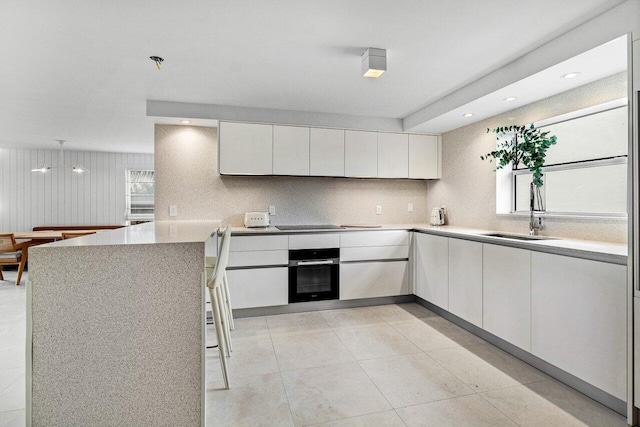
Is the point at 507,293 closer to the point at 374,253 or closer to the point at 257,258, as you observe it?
the point at 374,253

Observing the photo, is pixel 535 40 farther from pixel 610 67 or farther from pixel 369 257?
pixel 369 257

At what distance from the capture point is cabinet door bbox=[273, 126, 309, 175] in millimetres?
3887

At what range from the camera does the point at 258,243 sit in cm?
353

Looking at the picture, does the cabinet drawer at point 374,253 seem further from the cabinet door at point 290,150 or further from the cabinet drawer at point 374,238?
the cabinet door at point 290,150

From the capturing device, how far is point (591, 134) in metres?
2.67

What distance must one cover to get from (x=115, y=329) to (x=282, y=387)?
118 cm

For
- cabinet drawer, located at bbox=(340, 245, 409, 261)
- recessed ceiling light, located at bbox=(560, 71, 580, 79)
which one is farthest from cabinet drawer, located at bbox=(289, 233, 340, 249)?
recessed ceiling light, located at bbox=(560, 71, 580, 79)

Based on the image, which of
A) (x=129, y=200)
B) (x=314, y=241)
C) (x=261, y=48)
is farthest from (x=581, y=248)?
(x=129, y=200)

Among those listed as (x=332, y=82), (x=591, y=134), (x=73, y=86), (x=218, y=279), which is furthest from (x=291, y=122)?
(x=591, y=134)

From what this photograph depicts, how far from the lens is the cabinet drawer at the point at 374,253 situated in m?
3.79

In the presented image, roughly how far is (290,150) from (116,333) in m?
2.84

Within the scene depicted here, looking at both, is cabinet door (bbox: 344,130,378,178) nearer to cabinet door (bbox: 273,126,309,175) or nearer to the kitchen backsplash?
the kitchen backsplash

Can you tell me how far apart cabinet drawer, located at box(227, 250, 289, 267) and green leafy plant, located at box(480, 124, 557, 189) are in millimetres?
2308

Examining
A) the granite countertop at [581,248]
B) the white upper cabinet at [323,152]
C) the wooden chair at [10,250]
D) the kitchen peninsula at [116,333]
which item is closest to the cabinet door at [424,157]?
the white upper cabinet at [323,152]
